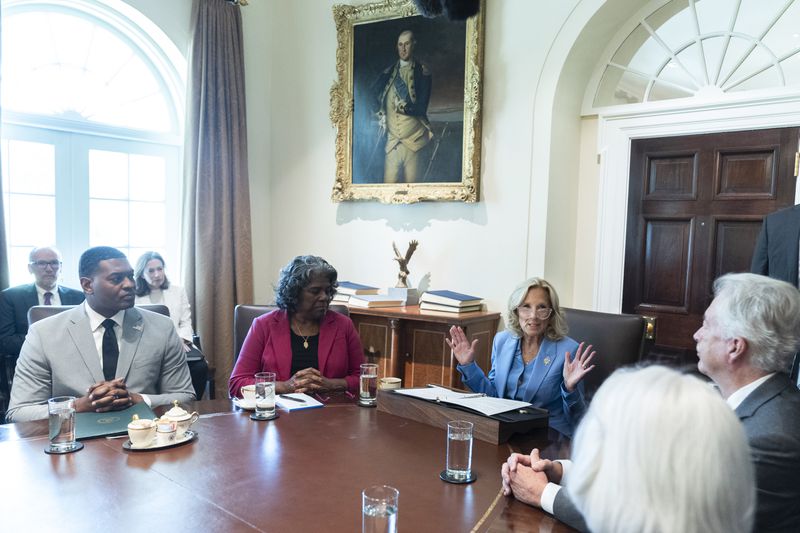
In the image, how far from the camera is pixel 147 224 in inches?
183

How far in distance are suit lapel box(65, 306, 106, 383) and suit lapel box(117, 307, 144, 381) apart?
0.24 ft

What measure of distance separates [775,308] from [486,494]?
865mm

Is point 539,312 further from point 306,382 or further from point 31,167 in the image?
point 31,167

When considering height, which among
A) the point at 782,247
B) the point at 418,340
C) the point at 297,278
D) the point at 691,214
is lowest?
the point at 418,340

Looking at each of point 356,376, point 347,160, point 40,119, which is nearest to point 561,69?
point 347,160

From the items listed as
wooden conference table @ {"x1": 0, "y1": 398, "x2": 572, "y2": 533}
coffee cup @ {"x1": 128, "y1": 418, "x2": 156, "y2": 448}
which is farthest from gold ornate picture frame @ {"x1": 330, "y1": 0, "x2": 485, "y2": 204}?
coffee cup @ {"x1": 128, "y1": 418, "x2": 156, "y2": 448}

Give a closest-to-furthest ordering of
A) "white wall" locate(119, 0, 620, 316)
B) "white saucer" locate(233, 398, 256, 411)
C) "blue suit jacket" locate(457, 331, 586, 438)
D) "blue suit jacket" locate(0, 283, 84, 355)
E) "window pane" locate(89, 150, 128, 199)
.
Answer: "white saucer" locate(233, 398, 256, 411) → "blue suit jacket" locate(457, 331, 586, 438) → "blue suit jacket" locate(0, 283, 84, 355) → "white wall" locate(119, 0, 620, 316) → "window pane" locate(89, 150, 128, 199)

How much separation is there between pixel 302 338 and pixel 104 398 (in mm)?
896

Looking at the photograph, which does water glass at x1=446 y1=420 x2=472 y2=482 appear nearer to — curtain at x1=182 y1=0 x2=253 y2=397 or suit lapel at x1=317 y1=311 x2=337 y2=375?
suit lapel at x1=317 y1=311 x2=337 y2=375

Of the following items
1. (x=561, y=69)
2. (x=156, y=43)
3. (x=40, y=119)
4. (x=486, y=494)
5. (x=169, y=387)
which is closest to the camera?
(x=486, y=494)

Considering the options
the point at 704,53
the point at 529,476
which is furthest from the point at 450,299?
the point at 529,476

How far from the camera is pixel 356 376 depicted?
8.55ft

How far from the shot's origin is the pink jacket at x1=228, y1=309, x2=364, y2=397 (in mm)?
2539

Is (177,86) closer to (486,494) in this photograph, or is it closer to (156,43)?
(156,43)
